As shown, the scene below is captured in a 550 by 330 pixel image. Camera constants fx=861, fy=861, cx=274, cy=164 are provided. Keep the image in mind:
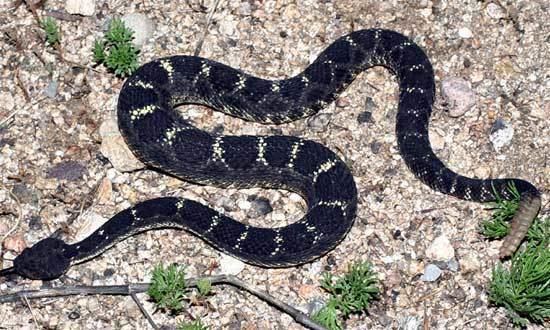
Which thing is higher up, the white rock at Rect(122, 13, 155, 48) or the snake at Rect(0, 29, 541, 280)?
the white rock at Rect(122, 13, 155, 48)

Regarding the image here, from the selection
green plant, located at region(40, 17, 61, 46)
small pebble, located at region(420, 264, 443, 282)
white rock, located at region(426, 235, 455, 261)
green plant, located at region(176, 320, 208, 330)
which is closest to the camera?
green plant, located at region(176, 320, 208, 330)

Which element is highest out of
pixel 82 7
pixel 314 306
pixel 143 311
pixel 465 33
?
pixel 82 7

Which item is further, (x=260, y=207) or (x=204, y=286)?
(x=260, y=207)

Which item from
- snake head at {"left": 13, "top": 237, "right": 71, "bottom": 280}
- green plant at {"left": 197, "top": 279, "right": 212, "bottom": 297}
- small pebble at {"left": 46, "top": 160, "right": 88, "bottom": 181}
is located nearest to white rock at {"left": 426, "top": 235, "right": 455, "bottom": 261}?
green plant at {"left": 197, "top": 279, "right": 212, "bottom": 297}

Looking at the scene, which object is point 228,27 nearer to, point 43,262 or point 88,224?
point 88,224

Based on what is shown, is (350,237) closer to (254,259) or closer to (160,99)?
(254,259)

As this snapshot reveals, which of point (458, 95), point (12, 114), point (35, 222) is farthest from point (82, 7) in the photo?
point (458, 95)

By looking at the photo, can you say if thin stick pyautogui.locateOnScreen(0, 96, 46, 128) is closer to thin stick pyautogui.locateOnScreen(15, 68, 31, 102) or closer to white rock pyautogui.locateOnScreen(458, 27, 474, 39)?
thin stick pyautogui.locateOnScreen(15, 68, 31, 102)

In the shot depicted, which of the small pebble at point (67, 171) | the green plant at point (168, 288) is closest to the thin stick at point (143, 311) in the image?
the green plant at point (168, 288)
